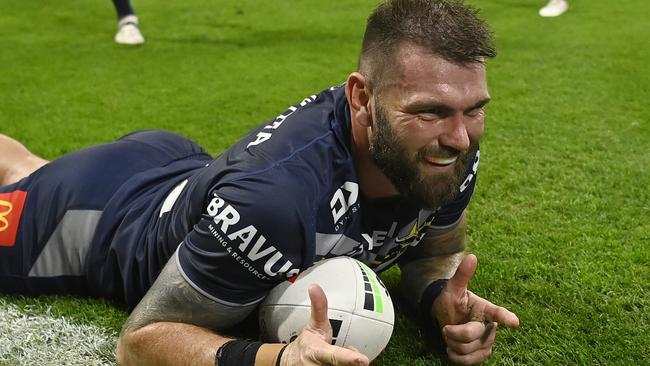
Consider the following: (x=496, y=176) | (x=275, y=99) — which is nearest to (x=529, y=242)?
(x=496, y=176)

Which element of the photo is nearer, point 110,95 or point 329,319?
point 329,319

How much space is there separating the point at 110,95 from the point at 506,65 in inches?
140

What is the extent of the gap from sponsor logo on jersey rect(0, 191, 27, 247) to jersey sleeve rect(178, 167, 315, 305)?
3.58 feet

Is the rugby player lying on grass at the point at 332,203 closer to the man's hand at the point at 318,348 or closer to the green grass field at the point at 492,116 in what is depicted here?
the man's hand at the point at 318,348

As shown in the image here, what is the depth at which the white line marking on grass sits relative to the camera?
2.56 metres

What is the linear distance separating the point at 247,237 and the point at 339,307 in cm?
39

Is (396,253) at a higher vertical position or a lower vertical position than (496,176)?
higher

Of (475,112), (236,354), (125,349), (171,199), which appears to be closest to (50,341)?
(125,349)

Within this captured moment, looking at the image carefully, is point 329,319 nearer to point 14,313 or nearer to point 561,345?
point 561,345

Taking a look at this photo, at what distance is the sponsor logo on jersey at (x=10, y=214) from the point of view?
2.91 meters

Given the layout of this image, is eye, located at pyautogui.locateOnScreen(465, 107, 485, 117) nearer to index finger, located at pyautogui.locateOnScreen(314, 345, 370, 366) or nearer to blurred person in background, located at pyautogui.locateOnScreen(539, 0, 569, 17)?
index finger, located at pyautogui.locateOnScreen(314, 345, 370, 366)

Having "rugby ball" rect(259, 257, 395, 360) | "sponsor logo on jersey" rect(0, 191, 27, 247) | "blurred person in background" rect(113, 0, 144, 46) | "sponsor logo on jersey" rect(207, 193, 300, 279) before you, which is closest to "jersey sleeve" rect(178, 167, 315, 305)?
"sponsor logo on jersey" rect(207, 193, 300, 279)

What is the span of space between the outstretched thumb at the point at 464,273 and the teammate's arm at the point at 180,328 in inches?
23.5

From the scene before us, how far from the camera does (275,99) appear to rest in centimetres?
598
